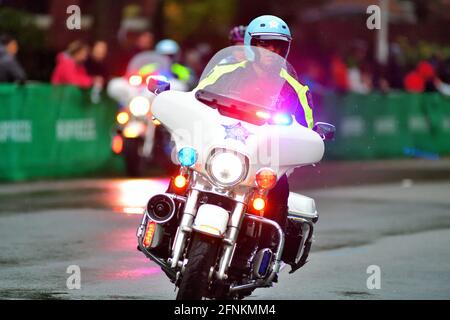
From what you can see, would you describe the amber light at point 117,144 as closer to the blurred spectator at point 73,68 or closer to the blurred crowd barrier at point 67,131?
the blurred crowd barrier at point 67,131

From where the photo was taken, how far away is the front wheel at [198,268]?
8.27 m

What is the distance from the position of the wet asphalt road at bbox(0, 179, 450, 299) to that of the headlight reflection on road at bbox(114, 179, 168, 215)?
0.04 ft

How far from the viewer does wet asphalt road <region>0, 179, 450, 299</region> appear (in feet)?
33.4

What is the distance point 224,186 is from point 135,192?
9543 millimetres

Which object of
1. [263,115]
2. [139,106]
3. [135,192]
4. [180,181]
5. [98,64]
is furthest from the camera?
[98,64]

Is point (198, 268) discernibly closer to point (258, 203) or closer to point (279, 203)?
point (258, 203)

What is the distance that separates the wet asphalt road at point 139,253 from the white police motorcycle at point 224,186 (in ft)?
3.43

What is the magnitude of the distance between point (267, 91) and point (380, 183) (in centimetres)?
1199

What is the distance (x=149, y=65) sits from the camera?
21.1 meters

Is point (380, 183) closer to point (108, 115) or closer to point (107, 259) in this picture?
point (108, 115)

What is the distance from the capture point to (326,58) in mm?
27922

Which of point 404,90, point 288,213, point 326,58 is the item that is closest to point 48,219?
point 288,213

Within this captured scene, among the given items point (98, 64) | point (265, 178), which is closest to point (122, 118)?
point (98, 64)

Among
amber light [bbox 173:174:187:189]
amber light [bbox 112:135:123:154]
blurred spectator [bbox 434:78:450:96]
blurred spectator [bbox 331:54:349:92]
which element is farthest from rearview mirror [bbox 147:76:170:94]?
blurred spectator [bbox 434:78:450:96]
